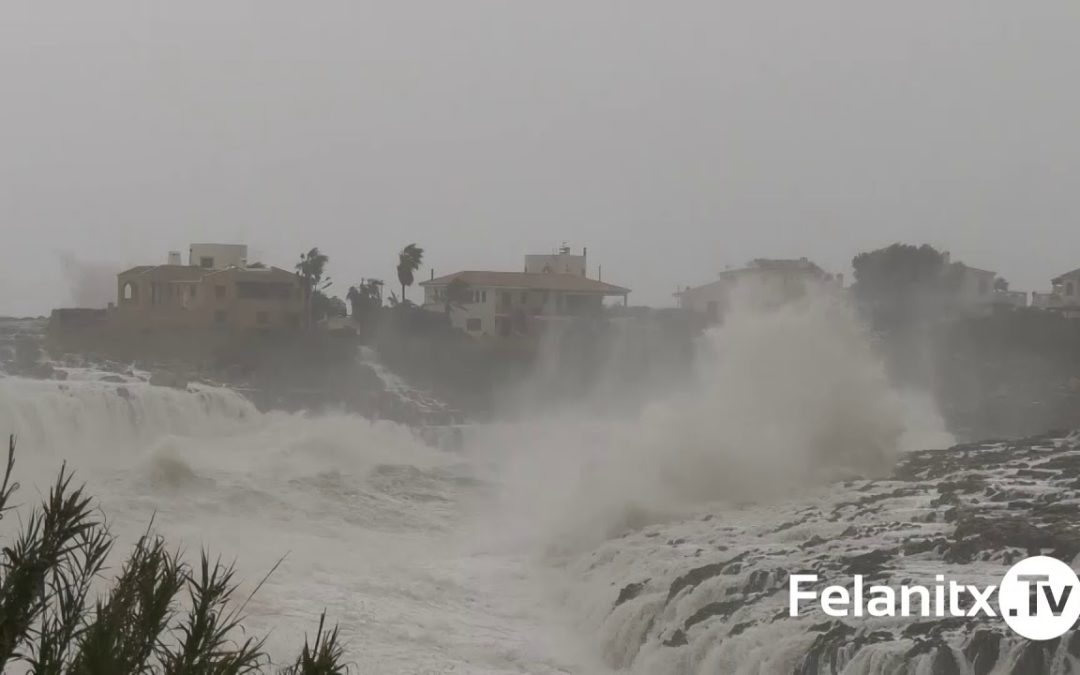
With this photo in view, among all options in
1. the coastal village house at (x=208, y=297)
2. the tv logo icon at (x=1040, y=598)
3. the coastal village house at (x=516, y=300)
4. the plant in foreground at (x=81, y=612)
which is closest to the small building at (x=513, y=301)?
the coastal village house at (x=516, y=300)

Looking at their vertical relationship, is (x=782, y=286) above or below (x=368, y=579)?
above

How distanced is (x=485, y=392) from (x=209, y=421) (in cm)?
1799

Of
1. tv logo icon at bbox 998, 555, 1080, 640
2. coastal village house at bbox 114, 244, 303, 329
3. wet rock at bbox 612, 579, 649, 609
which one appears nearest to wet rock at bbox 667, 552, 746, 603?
wet rock at bbox 612, 579, 649, 609

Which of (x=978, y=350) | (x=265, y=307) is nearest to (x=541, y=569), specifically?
(x=265, y=307)

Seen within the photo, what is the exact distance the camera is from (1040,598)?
13.6m

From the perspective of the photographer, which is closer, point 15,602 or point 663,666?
point 15,602

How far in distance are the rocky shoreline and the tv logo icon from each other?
22 centimetres

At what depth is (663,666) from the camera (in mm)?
15445

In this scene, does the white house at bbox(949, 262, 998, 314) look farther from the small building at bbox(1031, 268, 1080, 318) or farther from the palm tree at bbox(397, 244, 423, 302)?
the palm tree at bbox(397, 244, 423, 302)

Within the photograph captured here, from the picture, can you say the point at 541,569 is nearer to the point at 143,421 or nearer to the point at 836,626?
the point at 836,626

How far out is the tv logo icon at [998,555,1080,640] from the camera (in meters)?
12.7

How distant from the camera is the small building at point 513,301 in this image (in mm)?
63000

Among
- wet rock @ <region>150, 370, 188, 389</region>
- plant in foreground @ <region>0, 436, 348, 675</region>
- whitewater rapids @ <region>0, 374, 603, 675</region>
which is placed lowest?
whitewater rapids @ <region>0, 374, 603, 675</region>

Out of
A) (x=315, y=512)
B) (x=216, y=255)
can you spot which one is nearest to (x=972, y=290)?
(x=216, y=255)
